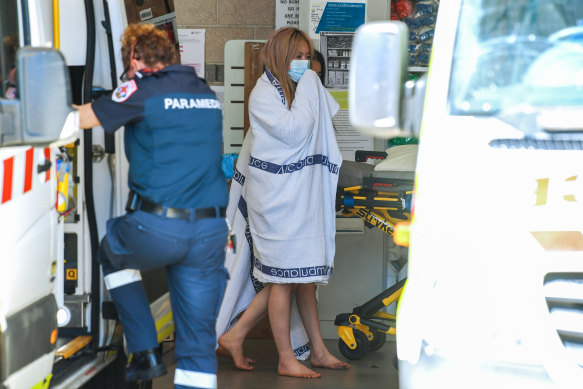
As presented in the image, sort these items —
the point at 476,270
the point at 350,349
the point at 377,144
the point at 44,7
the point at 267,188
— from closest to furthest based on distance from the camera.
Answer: the point at 476,270 → the point at 44,7 → the point at 267,188 → the point at 350,349 → the point at 377,144

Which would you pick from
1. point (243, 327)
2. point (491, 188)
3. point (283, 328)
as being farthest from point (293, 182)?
point (491, 188)

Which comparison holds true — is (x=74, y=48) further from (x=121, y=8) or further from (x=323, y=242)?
(x=323, y=242)

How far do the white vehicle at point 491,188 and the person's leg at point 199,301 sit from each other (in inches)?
45.1

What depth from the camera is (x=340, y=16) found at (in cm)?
666

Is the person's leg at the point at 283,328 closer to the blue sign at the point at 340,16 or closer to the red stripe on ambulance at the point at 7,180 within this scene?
the blue sign at the point at 340,16

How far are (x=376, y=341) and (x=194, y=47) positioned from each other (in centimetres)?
279

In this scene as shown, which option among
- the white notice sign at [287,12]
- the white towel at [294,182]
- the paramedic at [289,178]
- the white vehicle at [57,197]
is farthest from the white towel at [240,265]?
the white notice sign at [287,12]

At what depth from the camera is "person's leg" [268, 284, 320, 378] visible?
18.5 feet

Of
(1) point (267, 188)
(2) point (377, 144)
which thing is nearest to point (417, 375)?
(1) point (267, 188)

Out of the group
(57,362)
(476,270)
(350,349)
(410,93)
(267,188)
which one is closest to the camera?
(476,270)

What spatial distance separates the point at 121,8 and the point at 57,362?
1.54 m

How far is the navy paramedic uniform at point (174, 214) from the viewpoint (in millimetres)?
3740

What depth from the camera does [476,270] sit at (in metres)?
2.77

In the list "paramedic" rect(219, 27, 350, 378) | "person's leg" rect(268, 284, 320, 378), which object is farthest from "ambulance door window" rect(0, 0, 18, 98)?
"person's leg" rect(268, 284, 320, 378)
